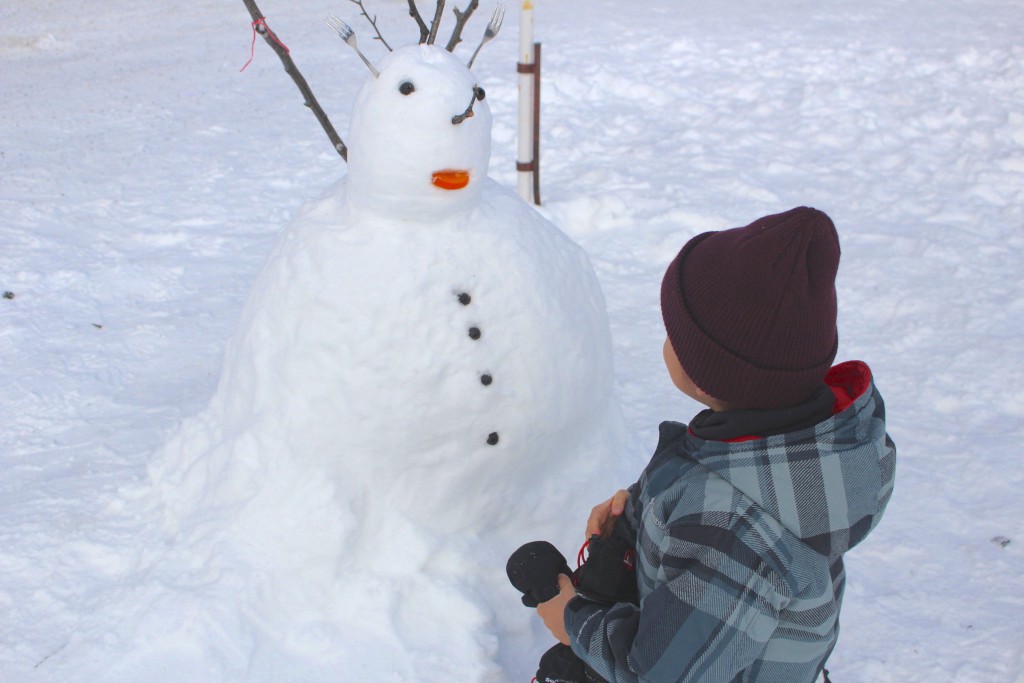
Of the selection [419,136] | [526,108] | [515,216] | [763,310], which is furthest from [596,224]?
[763,310]

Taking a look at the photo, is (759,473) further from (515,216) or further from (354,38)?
(354,38)

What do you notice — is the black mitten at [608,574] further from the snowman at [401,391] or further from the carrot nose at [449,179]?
the carrot nose at [449,179]

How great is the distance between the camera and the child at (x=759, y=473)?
1.10 meters

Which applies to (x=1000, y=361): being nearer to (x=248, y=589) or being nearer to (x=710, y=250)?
(x=710, y=250)

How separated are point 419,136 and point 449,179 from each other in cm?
11

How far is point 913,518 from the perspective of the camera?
2.50 m

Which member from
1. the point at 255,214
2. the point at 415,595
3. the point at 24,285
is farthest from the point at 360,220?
the point at 255,214

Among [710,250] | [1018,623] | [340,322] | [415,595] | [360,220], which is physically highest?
[710,250]

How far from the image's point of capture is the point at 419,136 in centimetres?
181

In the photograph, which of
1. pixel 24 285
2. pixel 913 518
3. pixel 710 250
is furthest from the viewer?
pixel 24 285

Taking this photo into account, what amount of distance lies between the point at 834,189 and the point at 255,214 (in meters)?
3.12

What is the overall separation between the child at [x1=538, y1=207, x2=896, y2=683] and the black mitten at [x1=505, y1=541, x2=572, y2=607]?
0.23 m

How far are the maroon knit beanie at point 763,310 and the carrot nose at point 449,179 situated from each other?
2.67 ft

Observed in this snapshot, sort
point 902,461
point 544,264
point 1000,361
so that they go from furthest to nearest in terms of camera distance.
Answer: point 1000,361 → point 902,461 → point 544,264
